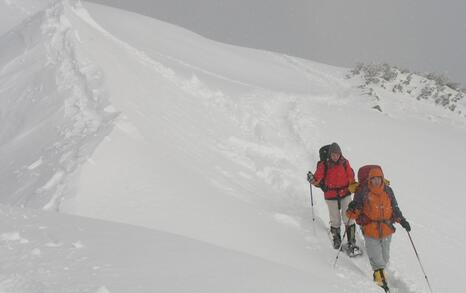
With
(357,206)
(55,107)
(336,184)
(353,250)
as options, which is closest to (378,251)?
(357,206)

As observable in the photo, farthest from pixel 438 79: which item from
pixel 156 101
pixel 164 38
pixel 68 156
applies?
pixel 68 156

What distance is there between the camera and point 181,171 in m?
7.67

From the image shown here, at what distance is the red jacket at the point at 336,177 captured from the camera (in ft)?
25.6

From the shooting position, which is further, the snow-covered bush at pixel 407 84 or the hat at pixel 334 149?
the snow-covered bush at pixel 407 84

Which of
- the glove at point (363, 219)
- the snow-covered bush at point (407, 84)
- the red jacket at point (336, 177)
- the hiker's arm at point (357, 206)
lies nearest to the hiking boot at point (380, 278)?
the glove at point (363, 219)

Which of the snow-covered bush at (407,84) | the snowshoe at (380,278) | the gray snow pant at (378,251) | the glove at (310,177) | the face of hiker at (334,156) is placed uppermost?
the snow-covered bush at (407,84)

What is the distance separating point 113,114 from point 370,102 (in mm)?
9813

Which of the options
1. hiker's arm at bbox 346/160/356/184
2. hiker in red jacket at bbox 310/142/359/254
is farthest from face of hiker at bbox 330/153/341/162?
hiker's arm at bbox 346/160/356/184

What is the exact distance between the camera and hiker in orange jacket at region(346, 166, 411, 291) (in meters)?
6.73

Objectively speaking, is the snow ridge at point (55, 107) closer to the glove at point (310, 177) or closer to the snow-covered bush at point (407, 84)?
the glove at point (310, 177)

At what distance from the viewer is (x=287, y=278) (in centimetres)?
439

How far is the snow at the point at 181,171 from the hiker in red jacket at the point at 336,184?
309 millimetres

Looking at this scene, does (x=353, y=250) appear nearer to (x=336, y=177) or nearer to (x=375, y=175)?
(x=336, y=177)

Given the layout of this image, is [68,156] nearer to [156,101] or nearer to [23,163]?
[23,163]
